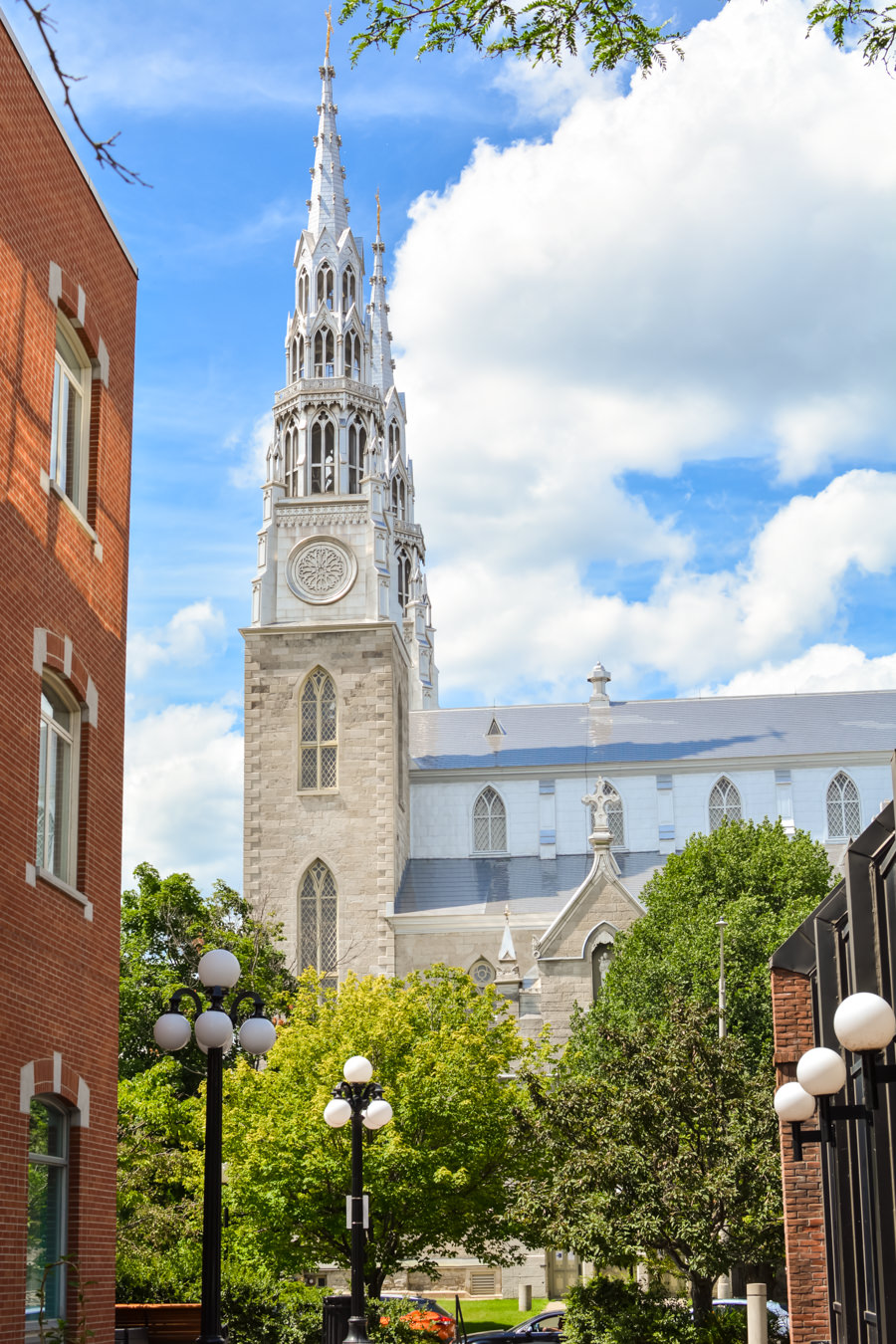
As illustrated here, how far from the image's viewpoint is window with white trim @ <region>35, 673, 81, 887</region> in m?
15.2

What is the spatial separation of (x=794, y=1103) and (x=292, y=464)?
52100 millimetres

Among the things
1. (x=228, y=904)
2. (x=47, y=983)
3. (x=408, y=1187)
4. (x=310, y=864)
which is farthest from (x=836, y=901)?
(x=310, y=864)

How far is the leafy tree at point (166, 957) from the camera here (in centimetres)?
4078

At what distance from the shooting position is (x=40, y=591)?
48.2 ft

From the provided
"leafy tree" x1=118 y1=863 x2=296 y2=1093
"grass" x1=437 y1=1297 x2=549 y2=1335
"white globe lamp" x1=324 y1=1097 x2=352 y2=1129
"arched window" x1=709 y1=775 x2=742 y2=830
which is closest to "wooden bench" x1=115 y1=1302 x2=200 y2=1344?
"white globe lamp" x1=324 y1=1097 x2=352 y2=1129

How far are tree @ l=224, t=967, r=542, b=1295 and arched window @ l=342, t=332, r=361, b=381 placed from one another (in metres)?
35.6

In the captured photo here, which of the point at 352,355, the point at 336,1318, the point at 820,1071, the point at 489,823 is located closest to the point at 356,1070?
the point at 336,1318

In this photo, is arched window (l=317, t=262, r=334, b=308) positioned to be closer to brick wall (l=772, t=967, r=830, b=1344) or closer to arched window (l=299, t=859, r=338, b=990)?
arched window (l=299, t=859, r=338, b=990)

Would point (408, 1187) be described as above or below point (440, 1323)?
above

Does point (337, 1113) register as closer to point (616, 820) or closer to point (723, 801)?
point (616, 820)

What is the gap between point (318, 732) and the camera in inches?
2260

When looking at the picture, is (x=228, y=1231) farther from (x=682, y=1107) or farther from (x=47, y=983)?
(x=47, y=983)

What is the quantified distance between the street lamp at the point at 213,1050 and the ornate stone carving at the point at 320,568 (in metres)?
43.8

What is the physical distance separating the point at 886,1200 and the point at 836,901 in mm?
3577
